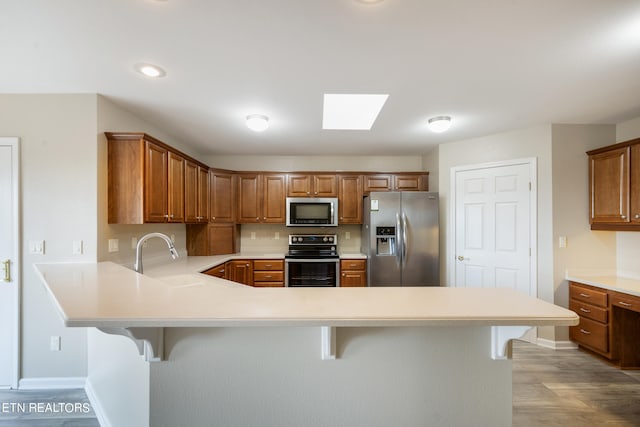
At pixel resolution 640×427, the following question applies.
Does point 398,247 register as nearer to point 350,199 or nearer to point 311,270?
point 350,199

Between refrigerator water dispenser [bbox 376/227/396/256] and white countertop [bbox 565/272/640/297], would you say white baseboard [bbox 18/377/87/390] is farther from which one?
white countertop [bbox 565/272/640/297]

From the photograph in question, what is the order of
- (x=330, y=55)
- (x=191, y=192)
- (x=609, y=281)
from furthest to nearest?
(x=191, y=192) → (x=609, y=281) → (x=330, y=55)

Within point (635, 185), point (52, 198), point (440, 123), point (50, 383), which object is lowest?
point (50, 383)

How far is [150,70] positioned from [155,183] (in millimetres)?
1025

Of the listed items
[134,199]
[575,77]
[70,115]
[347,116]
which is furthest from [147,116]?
[575,77]

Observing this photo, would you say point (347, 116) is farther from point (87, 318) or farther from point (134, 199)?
point (87, 318)

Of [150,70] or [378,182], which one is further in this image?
[378,182]

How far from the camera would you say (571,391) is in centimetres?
221

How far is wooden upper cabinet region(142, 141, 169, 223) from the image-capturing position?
7.73ft

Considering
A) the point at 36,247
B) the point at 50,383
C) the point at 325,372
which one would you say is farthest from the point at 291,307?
the point at 50,383

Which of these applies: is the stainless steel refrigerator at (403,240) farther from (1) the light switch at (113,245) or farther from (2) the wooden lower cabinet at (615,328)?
(1) the light switch at (113,245)

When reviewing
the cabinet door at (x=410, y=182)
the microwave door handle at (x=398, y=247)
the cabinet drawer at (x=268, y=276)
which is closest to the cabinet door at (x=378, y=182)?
the cabinet door at (x=410, y=182)

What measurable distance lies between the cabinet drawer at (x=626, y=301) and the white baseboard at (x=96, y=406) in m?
4.22

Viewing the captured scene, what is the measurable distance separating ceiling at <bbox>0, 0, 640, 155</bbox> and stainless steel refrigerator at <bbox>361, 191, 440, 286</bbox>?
1243 millimetres
